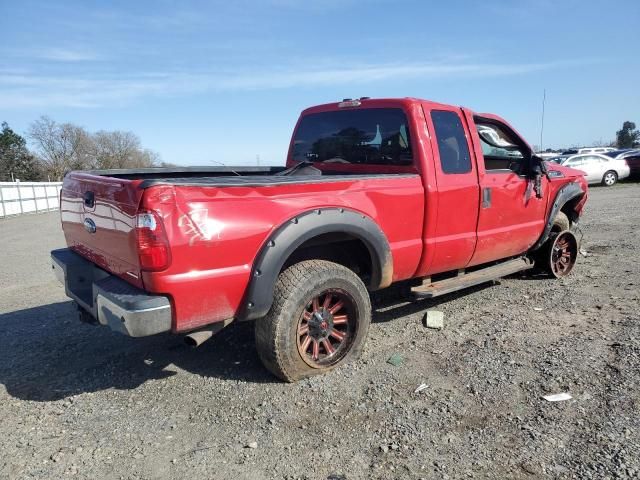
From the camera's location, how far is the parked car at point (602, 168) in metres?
21.2

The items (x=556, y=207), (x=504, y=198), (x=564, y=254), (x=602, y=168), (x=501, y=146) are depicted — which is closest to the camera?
(x=504, y=198)

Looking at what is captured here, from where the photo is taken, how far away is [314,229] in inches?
129

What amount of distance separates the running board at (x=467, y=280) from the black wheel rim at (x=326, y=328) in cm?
82

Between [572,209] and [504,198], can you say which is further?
[572,209]

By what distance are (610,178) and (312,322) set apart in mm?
22530

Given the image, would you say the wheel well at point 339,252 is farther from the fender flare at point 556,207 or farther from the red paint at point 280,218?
the fender flare at point 556,207

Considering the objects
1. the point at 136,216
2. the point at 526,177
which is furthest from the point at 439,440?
the point at 526,177

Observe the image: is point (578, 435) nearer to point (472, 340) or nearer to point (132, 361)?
point (472, 340)

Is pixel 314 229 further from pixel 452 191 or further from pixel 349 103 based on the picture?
pixel 349 103

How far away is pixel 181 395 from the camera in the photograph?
3363 millimetres

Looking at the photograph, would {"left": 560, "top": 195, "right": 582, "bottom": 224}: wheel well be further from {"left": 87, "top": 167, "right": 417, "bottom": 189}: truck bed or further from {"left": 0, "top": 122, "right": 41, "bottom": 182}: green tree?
{"left": 0, "top": 122, "right": 41, "bottom": 182}: green tree

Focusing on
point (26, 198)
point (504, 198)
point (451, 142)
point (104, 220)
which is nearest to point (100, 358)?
point (104, 220)

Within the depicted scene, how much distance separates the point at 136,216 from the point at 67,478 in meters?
1.41

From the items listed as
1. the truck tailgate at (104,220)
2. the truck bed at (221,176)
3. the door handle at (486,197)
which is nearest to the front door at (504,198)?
the door handle at (486,197)
